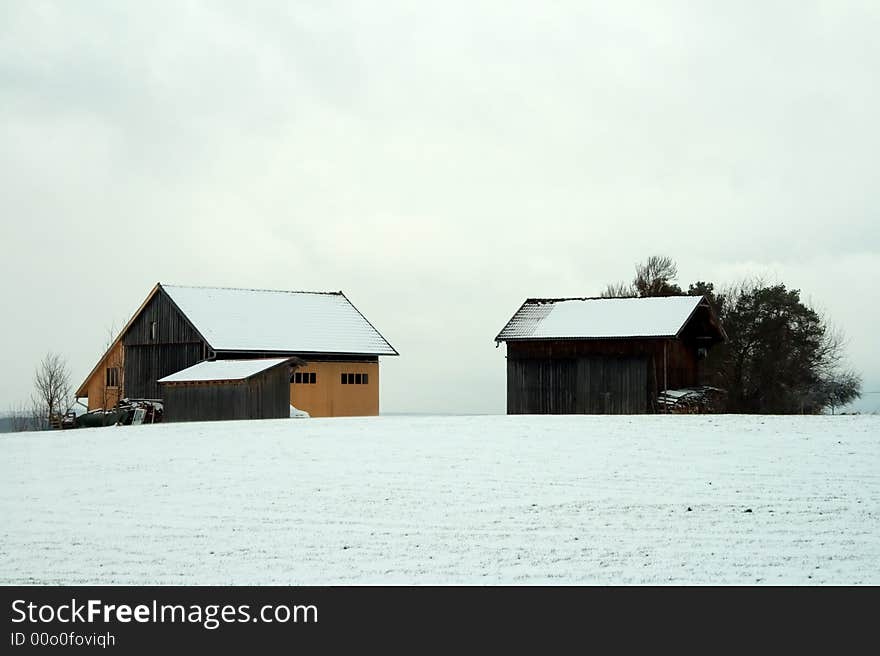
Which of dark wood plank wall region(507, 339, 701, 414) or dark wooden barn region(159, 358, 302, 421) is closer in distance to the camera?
dark wooden barn region(159, 358, 302, 421)

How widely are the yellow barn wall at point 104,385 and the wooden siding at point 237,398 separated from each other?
10.1 meters

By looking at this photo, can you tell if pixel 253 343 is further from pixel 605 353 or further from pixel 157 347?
pixel 605 353

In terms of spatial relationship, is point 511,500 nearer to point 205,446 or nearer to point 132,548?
point 132,548

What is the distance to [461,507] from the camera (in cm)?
2191

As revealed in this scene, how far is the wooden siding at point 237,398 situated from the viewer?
155 ft

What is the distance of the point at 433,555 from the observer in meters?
17.8

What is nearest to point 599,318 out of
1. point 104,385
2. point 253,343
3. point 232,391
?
point 253,343

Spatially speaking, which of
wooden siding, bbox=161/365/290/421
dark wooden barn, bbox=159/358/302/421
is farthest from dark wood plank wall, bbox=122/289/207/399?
wooden siding, bbox=161/365/290/421

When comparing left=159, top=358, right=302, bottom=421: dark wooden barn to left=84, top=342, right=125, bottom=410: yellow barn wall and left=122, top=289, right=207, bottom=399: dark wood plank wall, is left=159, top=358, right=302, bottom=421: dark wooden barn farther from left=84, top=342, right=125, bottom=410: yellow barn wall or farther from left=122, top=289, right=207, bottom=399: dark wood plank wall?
left=84, top=342, right=125, bottom=410: yellow barn wall

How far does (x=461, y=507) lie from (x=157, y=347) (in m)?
37.4

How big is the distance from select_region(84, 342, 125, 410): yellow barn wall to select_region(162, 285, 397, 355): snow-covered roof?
17.5ft

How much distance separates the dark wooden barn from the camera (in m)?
47.3
